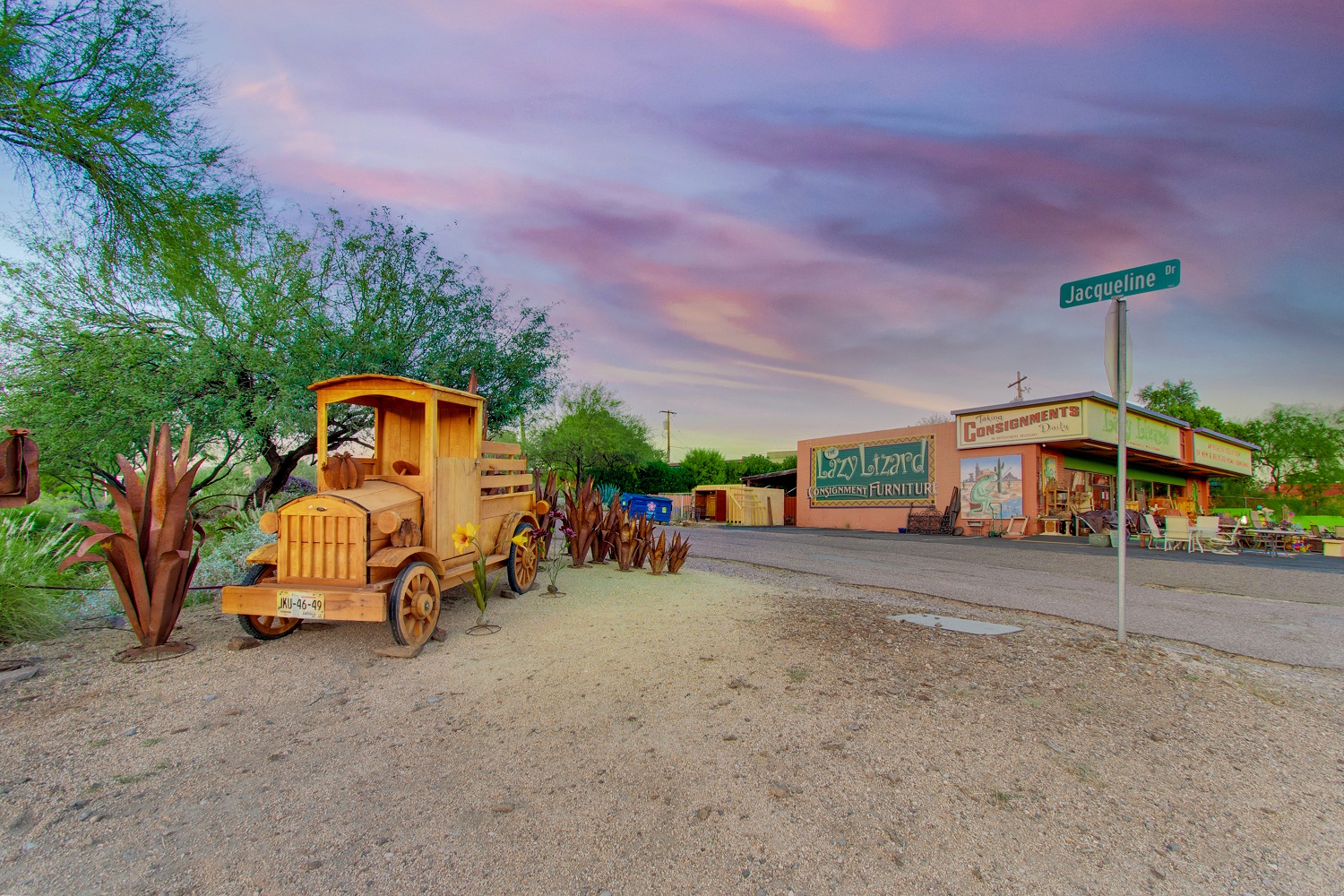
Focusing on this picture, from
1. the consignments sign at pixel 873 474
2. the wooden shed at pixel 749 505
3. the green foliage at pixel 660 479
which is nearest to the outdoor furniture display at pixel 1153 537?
the consignments sign at pixel 873 474

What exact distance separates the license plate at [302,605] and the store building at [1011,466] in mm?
20206

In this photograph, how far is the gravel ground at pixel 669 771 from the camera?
2.06 m

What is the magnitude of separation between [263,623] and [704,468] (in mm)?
37693

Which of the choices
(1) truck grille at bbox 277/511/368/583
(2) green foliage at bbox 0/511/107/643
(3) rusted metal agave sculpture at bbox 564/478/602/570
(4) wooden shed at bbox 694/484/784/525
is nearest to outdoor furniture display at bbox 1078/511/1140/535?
(4) wooden shed at bbox 694/484/784/525

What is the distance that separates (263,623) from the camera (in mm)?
4711

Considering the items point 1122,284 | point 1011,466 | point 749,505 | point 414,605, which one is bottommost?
point 749,505

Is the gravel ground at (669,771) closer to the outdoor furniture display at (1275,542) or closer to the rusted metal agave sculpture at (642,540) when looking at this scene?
the rusted metal agave sculpture at (642,540)

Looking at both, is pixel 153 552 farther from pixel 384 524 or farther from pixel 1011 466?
pixel 1011 466

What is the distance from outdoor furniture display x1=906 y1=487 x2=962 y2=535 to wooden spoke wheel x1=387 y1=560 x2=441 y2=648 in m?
21.5

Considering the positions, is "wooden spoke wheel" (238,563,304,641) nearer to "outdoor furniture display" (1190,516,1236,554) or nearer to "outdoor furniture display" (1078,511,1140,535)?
"outdoor furniture display" (1190,516,1236,554)

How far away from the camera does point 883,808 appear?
2412 millimetres

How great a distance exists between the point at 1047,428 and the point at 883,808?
22509 mm

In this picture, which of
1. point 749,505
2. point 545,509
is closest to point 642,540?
point 545,509

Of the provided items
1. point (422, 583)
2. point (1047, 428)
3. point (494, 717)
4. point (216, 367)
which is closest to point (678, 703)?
point (494, 717)
